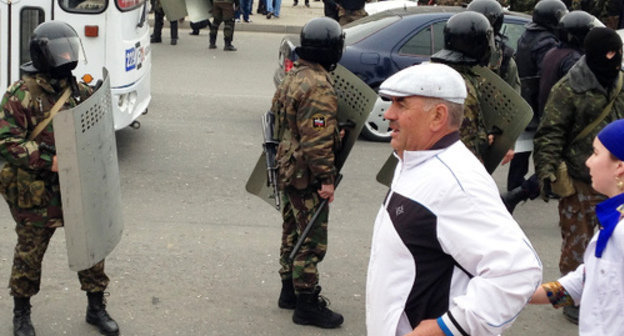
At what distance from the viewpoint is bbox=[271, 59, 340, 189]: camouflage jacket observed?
5008mm

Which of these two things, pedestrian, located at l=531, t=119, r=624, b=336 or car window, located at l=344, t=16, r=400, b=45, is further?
car window, located at l=344, t=16, r=400, b=45

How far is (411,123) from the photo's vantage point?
2.94 metres

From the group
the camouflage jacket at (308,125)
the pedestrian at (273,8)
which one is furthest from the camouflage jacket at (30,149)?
the pedestrian at (273,8)

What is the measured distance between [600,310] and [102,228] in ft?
8.48

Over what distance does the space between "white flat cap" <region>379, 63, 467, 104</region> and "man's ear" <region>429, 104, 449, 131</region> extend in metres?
→ 0.04

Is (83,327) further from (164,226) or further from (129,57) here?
(129,57)

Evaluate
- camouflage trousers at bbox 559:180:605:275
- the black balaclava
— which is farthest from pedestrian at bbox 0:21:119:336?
the black balaclava

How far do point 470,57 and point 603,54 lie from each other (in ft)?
2.41

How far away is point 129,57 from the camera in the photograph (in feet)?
28.3

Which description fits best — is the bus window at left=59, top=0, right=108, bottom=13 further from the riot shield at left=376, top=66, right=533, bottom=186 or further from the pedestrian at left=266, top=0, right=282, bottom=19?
the pedestrian at left=266, top=0, right=282, bottom=19

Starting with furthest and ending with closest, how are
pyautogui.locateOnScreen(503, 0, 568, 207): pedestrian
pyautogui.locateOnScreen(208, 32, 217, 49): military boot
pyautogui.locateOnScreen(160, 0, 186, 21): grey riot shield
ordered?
pyautogui.locateOnScreen(208, 32, 217, 49): military boot
pyautogui.locateOnScreen(160, 0, 186, 21): grey riot shield
pyautogui.locateOnScreen(503, 0, 568, 207): pedestrian

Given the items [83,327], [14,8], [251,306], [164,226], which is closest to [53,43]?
[83,327]

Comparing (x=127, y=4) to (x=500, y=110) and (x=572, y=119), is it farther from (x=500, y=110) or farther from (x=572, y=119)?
(x=572, y=119)

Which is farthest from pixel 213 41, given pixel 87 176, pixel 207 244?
pixel 87 176
